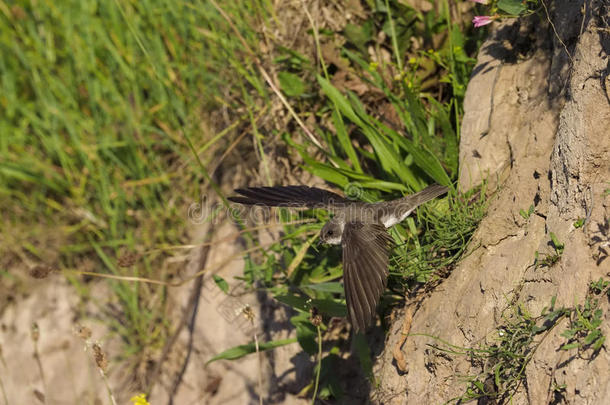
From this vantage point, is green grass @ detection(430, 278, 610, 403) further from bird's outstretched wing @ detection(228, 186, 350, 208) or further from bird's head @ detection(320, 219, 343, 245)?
bird's outstretched wing @ detection(228, 186, 350, 208)

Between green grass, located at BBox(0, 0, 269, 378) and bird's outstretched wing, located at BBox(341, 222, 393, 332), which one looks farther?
green grass, located at BBox(0, 0, 269, 378)

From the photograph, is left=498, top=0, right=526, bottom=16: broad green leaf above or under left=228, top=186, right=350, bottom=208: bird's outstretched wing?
above

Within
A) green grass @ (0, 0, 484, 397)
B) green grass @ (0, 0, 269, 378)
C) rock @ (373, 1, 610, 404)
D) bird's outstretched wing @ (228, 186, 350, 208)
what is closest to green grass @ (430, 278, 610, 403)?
rock @ (373, 1, 610, 404)

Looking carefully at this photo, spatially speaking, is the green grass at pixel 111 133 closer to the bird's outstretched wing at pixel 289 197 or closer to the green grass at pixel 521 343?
the bird's outstretched wing at pixel 289 197

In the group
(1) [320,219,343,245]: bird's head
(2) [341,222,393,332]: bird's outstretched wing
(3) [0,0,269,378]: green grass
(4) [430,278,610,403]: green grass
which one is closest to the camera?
(4) [430,278,610,403]: green grass

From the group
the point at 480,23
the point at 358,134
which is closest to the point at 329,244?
the point at 358,134

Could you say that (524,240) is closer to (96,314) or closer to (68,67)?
(96,314)

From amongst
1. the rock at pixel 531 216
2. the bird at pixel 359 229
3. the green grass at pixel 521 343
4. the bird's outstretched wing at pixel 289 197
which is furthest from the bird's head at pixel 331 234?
the green grass at pixel 521 343
